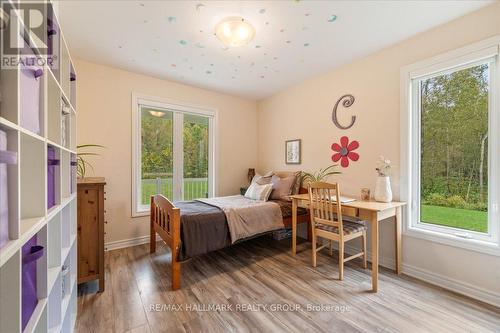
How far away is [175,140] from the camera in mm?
3682

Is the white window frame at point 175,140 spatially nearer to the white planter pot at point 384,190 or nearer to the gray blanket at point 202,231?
the gray blanket at point 202,231

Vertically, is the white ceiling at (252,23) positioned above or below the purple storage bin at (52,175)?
above

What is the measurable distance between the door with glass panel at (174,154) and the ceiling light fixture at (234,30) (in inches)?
75.7

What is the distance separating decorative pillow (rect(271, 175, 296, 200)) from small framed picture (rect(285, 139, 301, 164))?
1.35 feet

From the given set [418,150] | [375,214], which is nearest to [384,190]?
[375,214]

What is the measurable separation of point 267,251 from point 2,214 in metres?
2.76

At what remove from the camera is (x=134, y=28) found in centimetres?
217

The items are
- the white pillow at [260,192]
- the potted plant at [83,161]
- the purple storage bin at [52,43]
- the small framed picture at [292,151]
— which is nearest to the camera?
the purple storage bin at [52,43]

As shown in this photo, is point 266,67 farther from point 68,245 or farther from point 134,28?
point 68,245

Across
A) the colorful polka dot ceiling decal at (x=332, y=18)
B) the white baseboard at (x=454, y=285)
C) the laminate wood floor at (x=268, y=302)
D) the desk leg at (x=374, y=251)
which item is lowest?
the laminate wood floor at (x=268, y=302)

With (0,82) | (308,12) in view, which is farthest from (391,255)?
(0,82)

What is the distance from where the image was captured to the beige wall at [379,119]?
2.00m

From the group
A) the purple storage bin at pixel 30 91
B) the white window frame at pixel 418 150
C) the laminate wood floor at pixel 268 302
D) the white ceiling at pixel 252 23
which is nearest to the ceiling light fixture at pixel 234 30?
the white ceiling at pixel 252 23

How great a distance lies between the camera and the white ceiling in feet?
6.19
